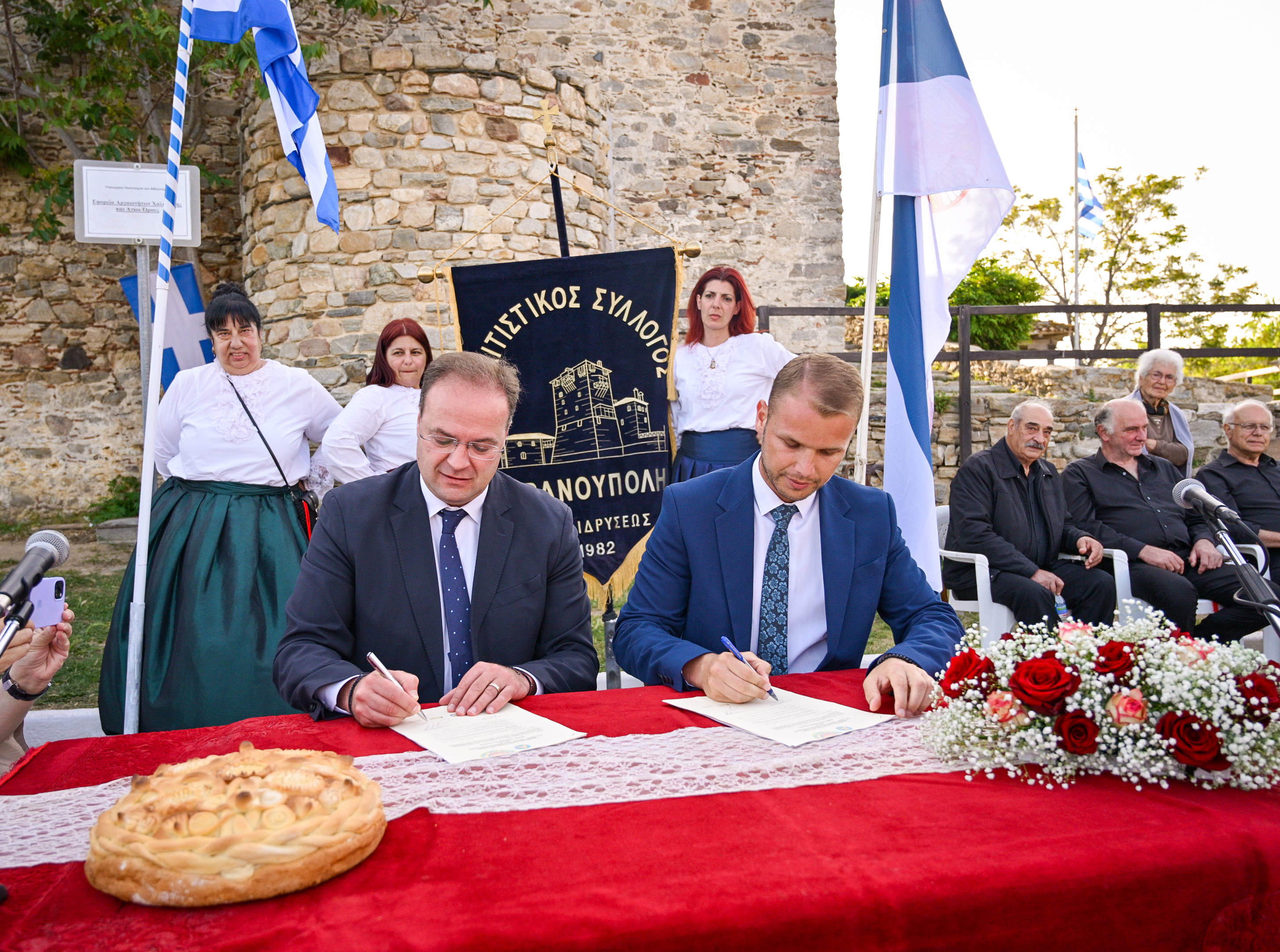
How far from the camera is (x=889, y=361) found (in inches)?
138

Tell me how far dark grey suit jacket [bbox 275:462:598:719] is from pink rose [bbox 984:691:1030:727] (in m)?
0.99

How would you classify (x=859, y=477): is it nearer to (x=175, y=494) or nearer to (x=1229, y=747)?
(x=1229, y=747)

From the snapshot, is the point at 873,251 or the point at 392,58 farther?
the point at 392,58

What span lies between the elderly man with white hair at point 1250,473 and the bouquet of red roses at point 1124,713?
4.33 m

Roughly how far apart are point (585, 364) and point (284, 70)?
72.4 inches

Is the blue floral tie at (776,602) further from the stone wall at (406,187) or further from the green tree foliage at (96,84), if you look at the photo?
the green tree foliage at (96,84)

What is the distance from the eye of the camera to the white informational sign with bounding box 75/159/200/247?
367 cm

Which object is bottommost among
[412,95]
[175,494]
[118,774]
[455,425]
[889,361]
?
[118,774]

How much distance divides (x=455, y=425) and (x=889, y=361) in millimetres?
2048

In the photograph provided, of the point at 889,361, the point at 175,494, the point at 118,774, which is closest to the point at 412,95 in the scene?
the point at 175,494

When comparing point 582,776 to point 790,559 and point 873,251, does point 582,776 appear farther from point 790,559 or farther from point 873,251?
point 873,251

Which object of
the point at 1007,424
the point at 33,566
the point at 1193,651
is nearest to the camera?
the point at 33,566

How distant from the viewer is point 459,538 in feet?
7.39

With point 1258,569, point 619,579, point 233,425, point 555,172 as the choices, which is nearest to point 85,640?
point 233,425
